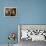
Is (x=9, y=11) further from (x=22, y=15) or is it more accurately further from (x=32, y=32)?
(x=32, y=32)

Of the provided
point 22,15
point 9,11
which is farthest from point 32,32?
point 9,11

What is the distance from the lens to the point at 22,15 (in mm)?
2914

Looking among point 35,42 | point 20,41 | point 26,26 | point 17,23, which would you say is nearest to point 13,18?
point 17,23

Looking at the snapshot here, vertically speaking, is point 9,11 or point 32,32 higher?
point 9,11

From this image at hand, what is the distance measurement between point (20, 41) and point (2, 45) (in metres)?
0.41

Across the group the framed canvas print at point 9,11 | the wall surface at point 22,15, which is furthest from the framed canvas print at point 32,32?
the framed canvas print at point 9,11

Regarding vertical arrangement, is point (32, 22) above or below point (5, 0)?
below

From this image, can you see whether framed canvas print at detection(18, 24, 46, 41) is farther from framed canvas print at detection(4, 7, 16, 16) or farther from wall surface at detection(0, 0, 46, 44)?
framed canvas print at detection(4, 7, 16, 16)

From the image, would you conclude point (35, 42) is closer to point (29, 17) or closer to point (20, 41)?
point (20, 41)

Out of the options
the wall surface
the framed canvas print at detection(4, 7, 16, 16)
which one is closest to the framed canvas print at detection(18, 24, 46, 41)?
the wall surface

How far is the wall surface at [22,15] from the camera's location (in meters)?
2.90

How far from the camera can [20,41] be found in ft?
9.27

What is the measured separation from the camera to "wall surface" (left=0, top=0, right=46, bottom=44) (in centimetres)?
290

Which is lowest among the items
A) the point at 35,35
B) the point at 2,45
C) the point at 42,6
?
the point at 2,45
